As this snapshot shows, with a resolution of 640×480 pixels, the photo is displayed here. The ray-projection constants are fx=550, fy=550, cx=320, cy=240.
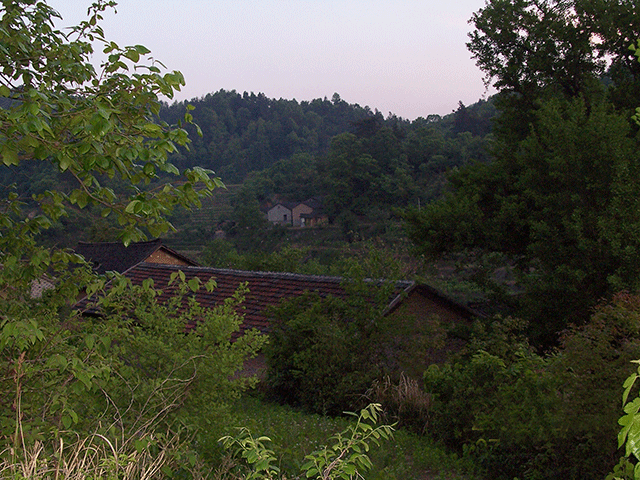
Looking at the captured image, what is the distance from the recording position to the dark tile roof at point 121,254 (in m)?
27.5

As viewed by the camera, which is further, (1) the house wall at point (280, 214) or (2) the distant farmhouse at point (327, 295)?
(1) the house wall at point (280, 214)

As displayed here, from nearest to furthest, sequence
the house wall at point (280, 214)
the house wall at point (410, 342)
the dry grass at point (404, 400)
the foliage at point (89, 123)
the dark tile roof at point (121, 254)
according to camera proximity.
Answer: the foliage at point (89, 123) → the dry grass at point (404, 400) → the house wall at point (410, 342) → the dark tile roof at point (121, 254) → the house wall at point (280, 214)

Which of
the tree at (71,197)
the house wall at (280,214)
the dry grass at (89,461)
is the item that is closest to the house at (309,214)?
the house wall at (280,214)

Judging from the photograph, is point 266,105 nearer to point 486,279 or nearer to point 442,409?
point 486,279

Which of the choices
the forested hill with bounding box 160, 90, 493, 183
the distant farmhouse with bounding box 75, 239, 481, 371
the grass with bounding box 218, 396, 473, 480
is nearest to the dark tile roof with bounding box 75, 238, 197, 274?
the distant farmhouse with bounding box 75, 239, 481, 371

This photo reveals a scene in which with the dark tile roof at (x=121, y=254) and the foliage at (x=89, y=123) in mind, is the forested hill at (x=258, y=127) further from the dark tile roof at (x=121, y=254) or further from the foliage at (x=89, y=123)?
the foliage at (x=89, y=123)

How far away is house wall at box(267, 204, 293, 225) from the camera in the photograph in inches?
3076

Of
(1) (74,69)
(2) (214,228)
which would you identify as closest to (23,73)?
(1) (74,69)

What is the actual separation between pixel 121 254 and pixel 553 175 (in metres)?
23.0

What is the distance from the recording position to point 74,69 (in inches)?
167

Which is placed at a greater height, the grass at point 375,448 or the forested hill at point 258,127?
the forested hill at point 258,127

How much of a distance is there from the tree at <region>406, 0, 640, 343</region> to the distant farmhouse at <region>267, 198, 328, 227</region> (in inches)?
1966

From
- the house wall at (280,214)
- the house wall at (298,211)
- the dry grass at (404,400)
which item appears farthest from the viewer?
the house wall at (280,214)

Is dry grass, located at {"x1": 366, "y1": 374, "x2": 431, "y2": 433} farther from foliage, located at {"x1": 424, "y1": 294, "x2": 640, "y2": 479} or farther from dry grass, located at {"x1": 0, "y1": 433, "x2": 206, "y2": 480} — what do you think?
dry grass, located at {"x1": 0, "y1": 433, "x2": 206, "y2": 480}
